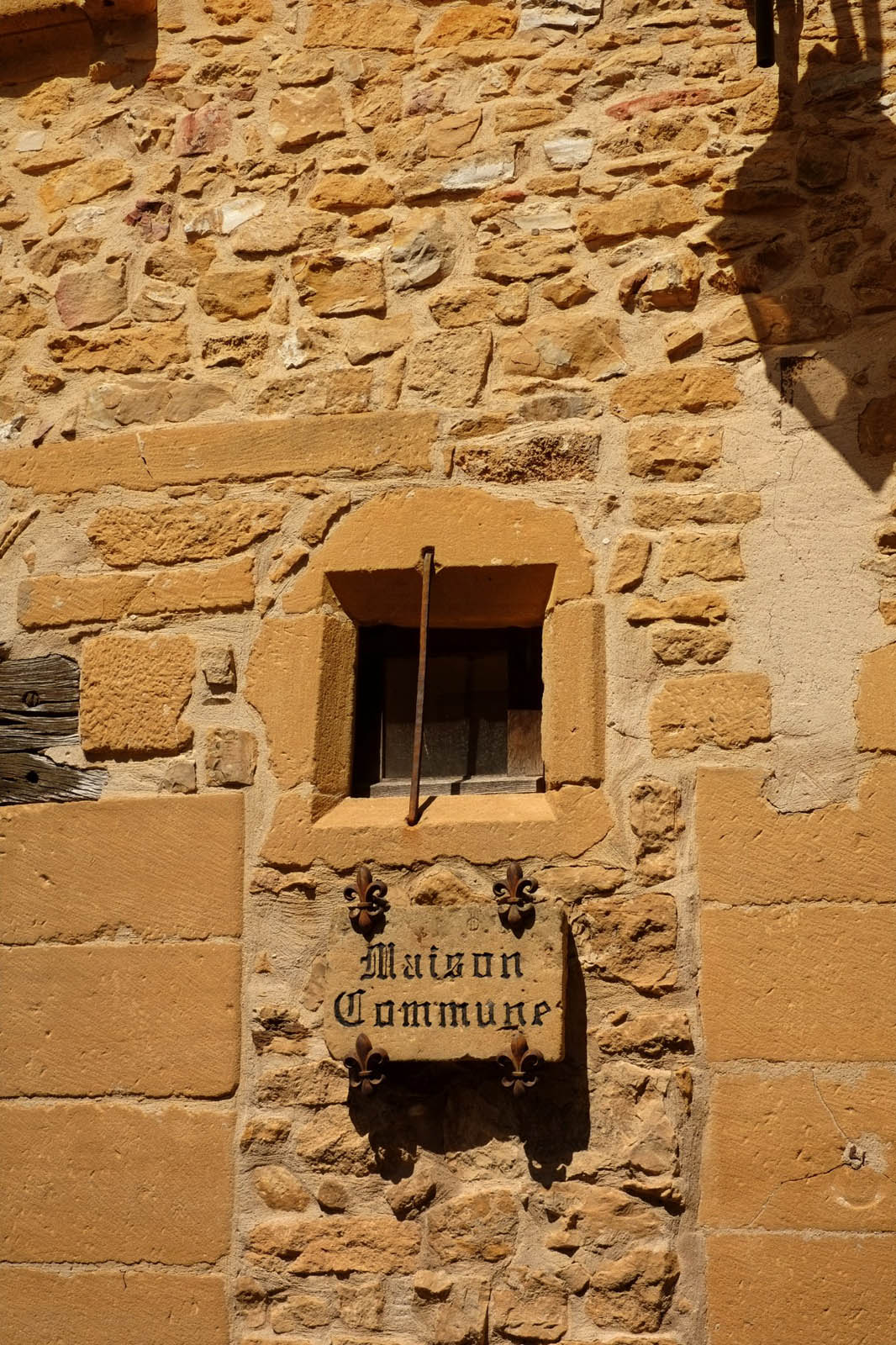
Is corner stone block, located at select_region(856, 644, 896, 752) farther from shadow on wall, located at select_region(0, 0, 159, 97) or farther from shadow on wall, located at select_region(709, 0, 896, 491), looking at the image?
shadow on wall, located at select_region(0, 0, 159, 97)

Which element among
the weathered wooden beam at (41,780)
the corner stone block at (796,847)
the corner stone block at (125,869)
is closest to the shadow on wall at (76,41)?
the weathered wooden beam at (41,780)

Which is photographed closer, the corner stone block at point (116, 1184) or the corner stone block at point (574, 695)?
the corner stone block at point (116, 1184)

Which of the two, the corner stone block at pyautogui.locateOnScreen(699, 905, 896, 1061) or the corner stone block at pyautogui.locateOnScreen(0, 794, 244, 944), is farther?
the corner stone block at pyautogui.locateOnScreen(0, 794, 244, 944)

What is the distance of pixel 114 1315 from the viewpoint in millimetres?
2576

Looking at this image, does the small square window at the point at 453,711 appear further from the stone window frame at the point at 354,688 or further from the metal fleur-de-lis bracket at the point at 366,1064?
the metal fleur-de-lis bracket at the point at 366,1064

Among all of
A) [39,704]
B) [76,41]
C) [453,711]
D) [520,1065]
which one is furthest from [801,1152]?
[76,41]

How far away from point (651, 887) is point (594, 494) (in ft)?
2.79

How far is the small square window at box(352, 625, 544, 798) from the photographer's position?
116 inches

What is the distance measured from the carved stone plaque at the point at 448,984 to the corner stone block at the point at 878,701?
70 centimetres

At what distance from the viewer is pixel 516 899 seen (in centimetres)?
259

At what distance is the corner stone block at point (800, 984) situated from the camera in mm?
2471

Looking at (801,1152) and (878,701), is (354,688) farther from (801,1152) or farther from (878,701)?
(801,1152)

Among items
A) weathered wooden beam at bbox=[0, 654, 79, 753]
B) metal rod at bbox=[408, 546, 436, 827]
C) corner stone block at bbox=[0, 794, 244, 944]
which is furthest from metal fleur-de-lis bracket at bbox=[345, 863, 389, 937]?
weathered wooden beam at bbox=[0, 654, 79, 753]

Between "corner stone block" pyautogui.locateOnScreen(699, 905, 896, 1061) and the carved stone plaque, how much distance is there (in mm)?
303
